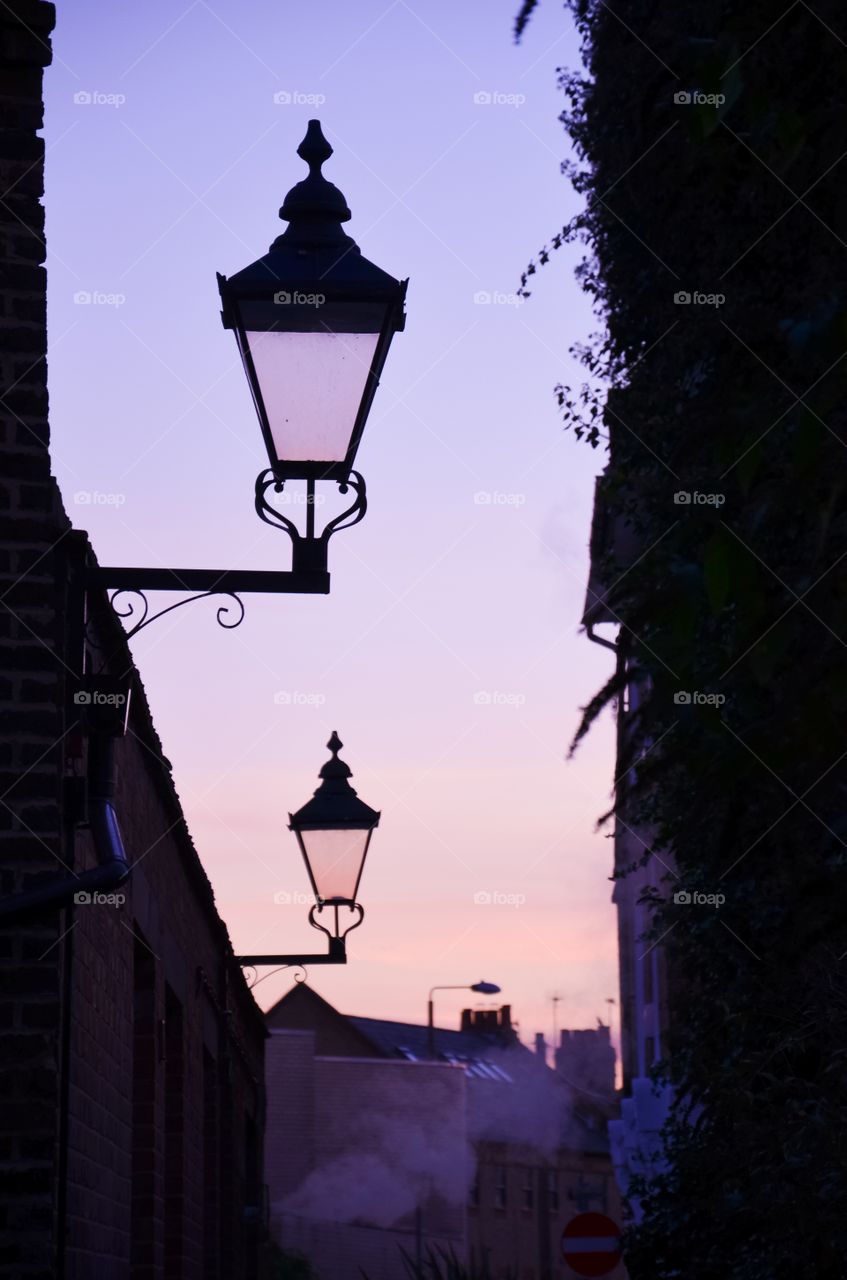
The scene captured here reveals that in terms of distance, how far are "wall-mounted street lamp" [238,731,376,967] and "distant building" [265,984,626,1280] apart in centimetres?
4360

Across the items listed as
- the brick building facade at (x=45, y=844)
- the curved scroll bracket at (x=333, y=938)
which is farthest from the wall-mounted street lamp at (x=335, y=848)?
the brick building facade at (x=45, y=844)

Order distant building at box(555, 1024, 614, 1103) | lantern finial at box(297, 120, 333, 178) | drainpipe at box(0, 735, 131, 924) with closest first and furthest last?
1. drainpipe at box(0, 735, 131, 924)
2. lantern finial at box(297, 120, 333, 178)
3. distant building at box(555, 1024, 614, 1103)

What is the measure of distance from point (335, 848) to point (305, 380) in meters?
6.02

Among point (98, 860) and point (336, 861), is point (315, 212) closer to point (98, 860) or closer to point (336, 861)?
point (98, 860)

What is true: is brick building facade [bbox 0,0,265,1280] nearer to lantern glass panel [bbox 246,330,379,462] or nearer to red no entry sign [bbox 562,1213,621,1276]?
lantern glass panel [bbox 246,330,379,462]

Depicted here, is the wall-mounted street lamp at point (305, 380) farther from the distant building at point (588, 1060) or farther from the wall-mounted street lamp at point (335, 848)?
the distant building at point (588, 1060)

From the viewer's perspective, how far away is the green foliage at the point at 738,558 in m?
2.57

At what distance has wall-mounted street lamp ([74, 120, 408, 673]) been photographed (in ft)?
16.9

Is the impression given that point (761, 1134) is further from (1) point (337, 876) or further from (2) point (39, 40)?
(2) point (39, 40)

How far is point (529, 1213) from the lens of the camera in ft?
198

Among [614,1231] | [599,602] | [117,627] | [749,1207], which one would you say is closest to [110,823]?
[117,627]

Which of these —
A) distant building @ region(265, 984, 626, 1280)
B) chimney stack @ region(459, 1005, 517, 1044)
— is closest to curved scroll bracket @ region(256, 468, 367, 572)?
distant building @ region(265, 984, 626, 1280)

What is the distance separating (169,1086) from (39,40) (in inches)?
237

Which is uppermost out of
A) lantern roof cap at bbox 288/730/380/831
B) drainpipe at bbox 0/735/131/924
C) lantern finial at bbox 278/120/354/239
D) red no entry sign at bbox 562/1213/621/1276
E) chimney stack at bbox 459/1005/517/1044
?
chimney stack at bbox 459/1005/517/1044
